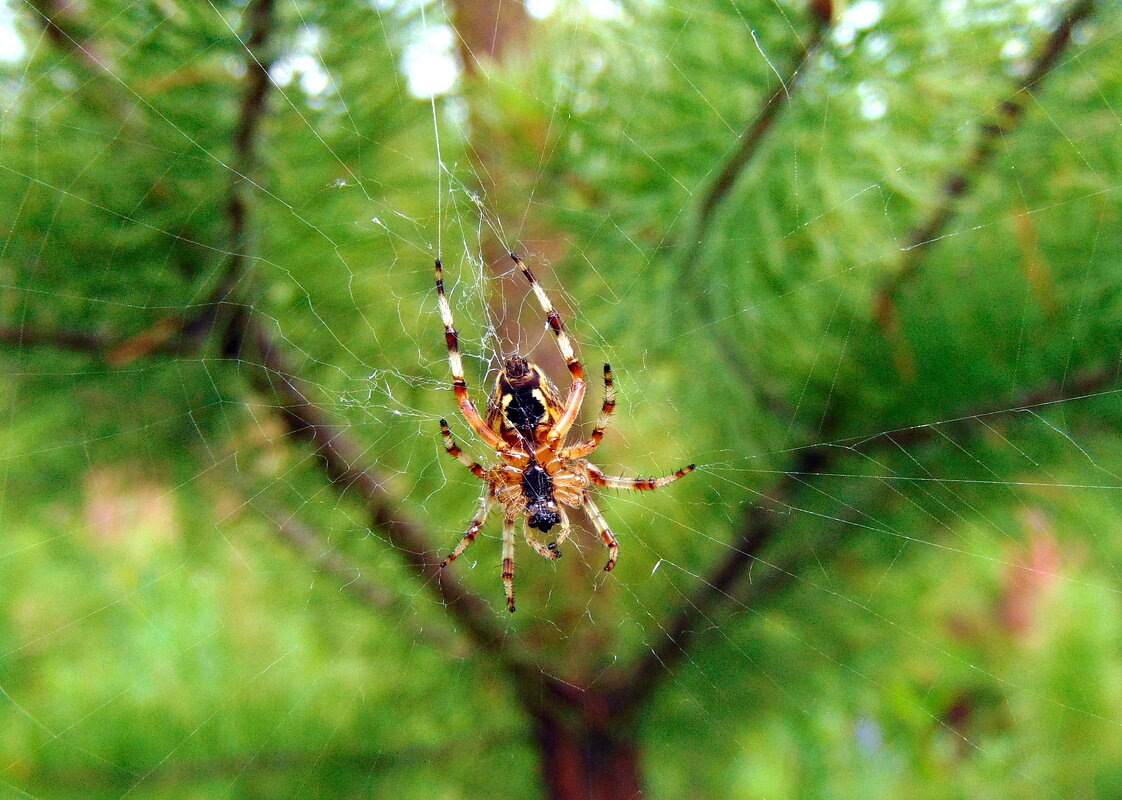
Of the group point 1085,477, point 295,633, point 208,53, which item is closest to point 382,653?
point 295,633

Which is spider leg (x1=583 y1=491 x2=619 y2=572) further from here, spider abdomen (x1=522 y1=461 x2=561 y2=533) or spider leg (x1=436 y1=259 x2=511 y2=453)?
spider leg (x1=436 y1=259 x2=511 y2=453)

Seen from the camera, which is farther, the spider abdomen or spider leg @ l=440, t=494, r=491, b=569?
the spider abdomen

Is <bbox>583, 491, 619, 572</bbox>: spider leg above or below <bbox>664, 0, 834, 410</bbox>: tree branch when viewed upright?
below

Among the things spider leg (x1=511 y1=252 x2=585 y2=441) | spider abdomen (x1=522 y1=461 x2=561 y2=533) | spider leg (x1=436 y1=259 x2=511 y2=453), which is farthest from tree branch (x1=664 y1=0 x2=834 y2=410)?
spider abdomen (x1=522 y1=461 x2=561 y2=533)

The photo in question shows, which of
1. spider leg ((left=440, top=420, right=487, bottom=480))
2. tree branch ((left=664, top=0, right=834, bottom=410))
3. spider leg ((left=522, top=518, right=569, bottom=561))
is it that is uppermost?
tree branch ((left=664, top=0, right=834, bottom=410))

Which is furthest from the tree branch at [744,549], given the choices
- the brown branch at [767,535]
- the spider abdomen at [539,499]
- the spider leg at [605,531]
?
the spider abdomen at [539,499]

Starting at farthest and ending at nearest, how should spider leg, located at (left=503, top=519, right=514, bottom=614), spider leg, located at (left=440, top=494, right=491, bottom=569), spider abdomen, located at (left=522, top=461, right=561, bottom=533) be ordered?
1. spider abdomen, located at (left=522, top=461, right=561, bottom=533)
2. spider leg, located at (left=440, top=494, right=491, bottom=569)
3. spider leg, located at (left=503, top=519, right=514, bottom=614)
